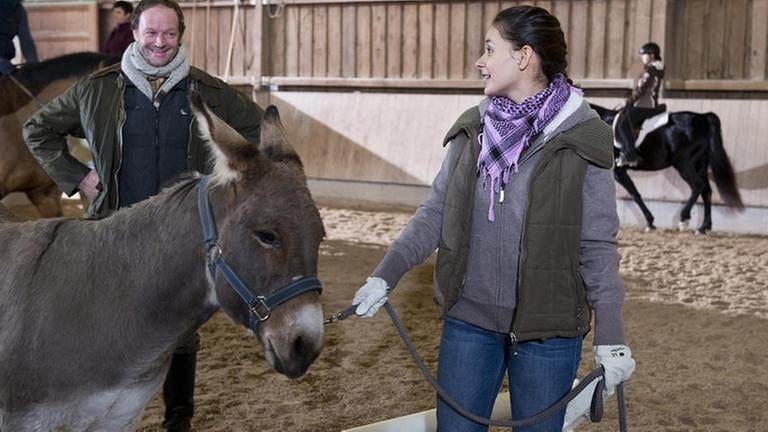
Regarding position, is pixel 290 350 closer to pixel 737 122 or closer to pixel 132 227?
pixel 132 227

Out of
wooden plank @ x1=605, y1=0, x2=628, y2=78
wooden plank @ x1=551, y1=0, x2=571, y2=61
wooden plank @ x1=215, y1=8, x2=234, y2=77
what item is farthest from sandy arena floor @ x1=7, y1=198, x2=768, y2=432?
wooden plank @ x1=215, y1=8, x2=234, y2=77

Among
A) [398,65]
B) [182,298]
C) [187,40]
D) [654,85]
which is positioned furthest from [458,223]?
[187,40]

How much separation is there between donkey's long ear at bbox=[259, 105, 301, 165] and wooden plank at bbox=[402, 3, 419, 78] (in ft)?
34.0

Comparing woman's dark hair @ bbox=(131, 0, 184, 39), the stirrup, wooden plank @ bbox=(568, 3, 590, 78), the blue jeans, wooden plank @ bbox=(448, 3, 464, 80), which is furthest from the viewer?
wooden plank @ bbox=(448, 3, 464, 80)

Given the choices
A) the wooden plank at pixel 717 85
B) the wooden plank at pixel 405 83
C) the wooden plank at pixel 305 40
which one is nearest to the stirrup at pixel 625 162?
the wooden plank at pixel 405 83

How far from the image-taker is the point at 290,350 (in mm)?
2379

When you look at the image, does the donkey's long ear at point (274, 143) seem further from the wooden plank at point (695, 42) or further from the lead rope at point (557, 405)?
the wooden plank at point (695, 42)

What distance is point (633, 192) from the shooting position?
1096 cm

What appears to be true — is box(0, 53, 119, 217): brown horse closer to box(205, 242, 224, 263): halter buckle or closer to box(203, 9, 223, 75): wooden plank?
box(205, 242, 224, 263): halter buckle

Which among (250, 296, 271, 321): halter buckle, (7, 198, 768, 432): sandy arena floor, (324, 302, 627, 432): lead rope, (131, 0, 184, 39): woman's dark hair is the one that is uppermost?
(131, 0, 184, 39): woman's dark hair

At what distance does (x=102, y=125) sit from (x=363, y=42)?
10.0 meters

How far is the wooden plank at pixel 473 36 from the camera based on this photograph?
12.4m

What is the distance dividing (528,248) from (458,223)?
21 cm

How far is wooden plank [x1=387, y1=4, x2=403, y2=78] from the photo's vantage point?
508 inches
